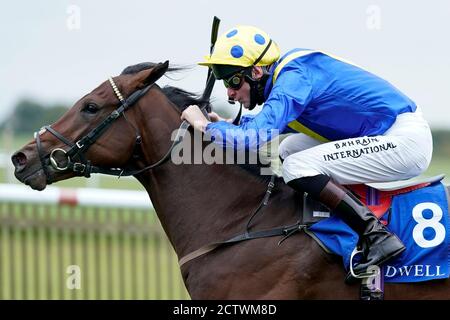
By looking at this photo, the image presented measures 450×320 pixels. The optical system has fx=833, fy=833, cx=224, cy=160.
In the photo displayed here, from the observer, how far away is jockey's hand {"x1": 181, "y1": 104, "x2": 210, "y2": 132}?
4699mm

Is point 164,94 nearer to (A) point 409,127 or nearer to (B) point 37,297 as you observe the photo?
(A) point 409,127

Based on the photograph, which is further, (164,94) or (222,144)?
(164,94)

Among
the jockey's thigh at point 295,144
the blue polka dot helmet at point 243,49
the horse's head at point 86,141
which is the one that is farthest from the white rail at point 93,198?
the blue polka dot helmet at point 243,49

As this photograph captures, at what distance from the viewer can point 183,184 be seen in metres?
4.93

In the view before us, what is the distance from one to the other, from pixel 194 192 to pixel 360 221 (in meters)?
1.01

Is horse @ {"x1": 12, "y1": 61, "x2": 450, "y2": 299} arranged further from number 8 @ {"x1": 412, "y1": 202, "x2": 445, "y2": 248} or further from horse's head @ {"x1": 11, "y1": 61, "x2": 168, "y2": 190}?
number 8 @ {"x1": 412, "y1": 202, "x2": 445, "y2": 248}

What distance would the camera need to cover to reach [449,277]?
4656mm

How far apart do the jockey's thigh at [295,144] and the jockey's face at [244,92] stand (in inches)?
17.3

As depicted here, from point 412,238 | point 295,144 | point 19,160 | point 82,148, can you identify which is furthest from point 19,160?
point 412,238

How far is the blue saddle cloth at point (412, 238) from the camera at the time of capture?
4.61 metres

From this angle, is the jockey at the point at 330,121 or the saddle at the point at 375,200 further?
the saddle at the point at 375,200

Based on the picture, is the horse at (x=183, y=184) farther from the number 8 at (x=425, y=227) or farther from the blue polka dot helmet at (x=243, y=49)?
the blue polka dot helmet at (x=243, y=49)
